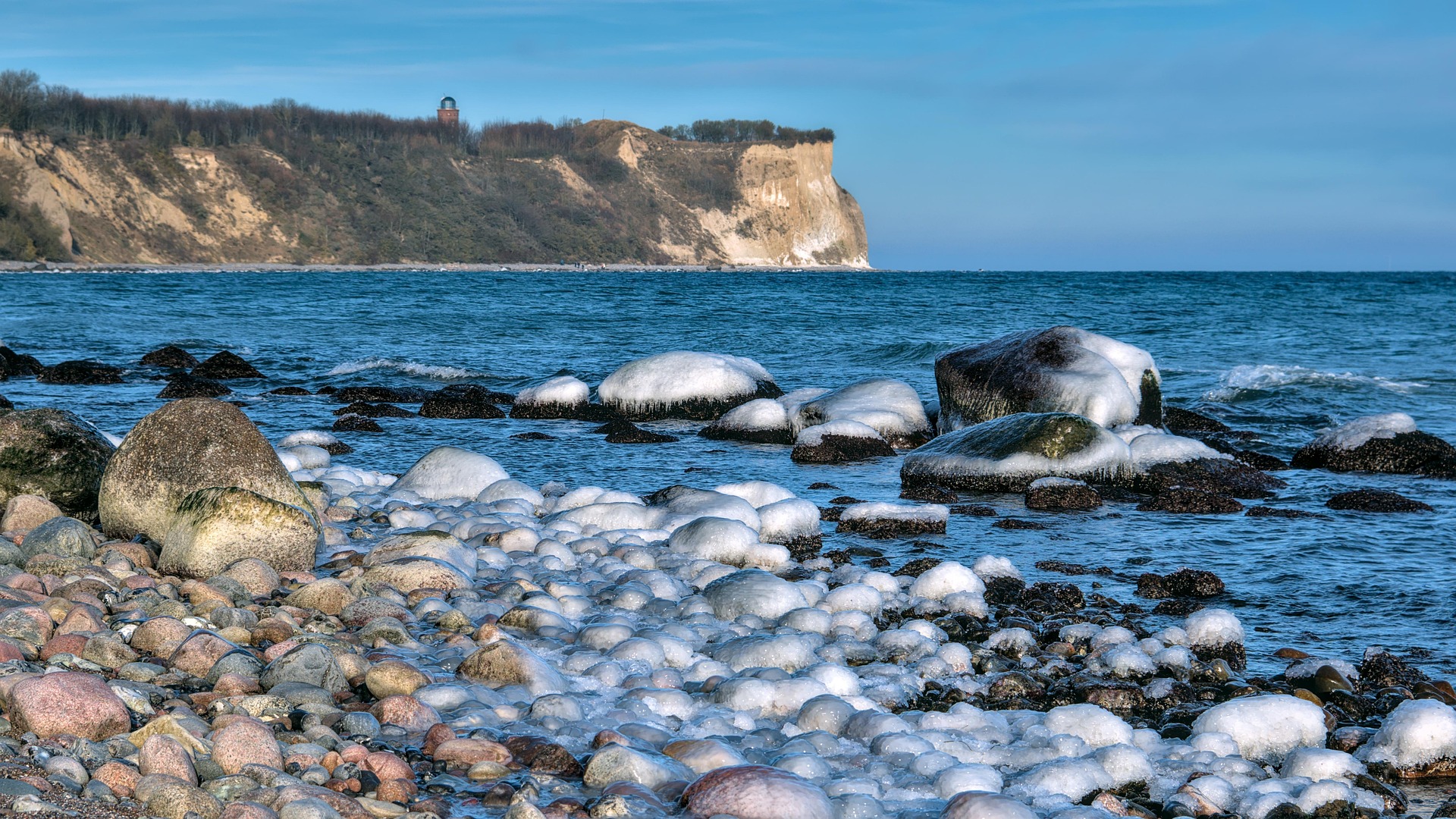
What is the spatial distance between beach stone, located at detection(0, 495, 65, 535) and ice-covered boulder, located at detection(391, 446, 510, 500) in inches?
103

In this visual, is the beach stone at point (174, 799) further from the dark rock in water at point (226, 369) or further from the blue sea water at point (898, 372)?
the dark rock in water at point (226, 369)

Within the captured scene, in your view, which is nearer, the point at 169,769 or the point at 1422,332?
the point at 169,769

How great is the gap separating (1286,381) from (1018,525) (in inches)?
482

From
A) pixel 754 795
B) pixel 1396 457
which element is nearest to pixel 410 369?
pixel 1396 457

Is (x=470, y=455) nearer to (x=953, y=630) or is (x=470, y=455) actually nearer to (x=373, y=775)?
(x=953, y=630)

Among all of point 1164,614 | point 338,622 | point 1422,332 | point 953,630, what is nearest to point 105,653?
point 338,622

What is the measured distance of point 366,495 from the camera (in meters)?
8.68

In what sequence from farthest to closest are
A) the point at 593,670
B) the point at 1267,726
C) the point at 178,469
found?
the point at 178,469
the point at 593,670
the point at 1267,726

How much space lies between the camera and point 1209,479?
9.70 m

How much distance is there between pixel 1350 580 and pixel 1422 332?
2695 centimetres

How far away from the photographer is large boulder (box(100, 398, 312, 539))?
650cm

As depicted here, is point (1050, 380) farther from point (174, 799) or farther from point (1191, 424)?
point (174, 799)

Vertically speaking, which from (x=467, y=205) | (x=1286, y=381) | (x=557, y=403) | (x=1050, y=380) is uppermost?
(x=467, y=205)

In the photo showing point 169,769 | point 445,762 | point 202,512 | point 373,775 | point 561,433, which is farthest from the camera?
point 561,433
